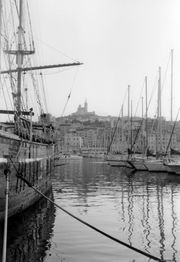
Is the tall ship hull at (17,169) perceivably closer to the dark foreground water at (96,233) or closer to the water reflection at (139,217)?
the dark foreground water at (96,233)

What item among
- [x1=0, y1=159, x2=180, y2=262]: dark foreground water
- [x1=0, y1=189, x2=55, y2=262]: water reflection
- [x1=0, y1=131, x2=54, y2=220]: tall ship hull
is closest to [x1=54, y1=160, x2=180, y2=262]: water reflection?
[x1=0, y1=159, x2=180, y2=262]: dark foreground water

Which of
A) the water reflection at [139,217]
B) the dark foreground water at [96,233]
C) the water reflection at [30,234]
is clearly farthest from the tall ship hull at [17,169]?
the water reflection at [139,217]

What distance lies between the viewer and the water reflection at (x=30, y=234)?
11648 millimetres

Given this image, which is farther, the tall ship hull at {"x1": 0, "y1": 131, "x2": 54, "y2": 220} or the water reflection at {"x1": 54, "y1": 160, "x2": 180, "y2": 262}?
the tall ship hull at {"x1": 0, "y1": 131, "x2": 54, "y2": 220}

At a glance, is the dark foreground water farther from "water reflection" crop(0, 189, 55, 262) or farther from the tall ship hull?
the tall ship hull

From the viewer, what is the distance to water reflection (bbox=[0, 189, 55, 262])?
11.6 metres

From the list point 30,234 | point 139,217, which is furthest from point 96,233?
point 139,217

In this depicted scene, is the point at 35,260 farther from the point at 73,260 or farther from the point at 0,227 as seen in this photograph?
the point at 0,227

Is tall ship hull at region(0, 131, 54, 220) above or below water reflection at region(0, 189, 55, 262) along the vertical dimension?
above

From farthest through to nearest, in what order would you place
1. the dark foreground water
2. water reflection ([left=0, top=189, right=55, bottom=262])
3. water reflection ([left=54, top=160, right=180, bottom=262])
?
water reflection ([left=54, top=160, right=180, bottom=262]) → the dark foreground water → water reflection ([left=0, top=189, right=55, bottom=262])

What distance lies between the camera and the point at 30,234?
47.6 ft

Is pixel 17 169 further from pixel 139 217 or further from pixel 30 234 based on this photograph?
pixel 139 217

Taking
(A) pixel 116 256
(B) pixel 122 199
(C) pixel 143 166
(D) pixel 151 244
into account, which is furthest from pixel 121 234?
(C) pixel 143 166

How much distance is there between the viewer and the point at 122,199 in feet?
84.4
